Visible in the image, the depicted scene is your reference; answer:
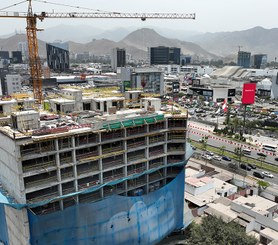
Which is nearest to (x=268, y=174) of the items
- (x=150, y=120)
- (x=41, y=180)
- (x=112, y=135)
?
(x=150, y=120)

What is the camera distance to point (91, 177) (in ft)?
80.0

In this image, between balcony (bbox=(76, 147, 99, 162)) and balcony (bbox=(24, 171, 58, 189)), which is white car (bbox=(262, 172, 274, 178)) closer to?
balcony (bbox=(76, 147, 99, 162))

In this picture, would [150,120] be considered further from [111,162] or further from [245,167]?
[245,167]

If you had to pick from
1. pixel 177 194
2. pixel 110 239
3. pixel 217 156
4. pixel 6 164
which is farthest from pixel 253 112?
pixel 6 164

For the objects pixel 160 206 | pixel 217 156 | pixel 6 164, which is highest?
pixel 6 164

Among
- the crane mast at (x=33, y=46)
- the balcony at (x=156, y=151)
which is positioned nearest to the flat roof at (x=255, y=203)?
the balcony at (x=156, y=151)

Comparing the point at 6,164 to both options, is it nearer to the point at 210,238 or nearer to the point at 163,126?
the point at 163,126

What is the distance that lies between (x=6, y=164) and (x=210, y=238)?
1792cm

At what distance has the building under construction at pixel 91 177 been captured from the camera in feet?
69.6

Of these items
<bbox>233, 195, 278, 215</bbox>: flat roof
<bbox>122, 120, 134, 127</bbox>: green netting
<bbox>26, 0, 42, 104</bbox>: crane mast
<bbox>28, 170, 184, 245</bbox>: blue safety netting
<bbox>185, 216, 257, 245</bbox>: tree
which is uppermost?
<bbox>26, 0, 42, 104</bbox>: crane mast

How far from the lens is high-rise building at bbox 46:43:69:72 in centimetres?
18800

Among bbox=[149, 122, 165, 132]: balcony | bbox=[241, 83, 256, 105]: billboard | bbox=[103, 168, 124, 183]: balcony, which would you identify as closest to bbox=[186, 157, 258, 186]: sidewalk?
bbox=[149, 122, 165, 132]: balcony

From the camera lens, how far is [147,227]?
27.5 m

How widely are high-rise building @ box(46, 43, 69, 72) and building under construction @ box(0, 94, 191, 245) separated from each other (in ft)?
567
